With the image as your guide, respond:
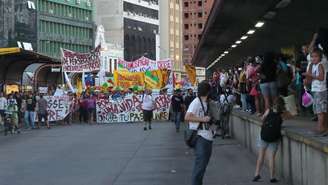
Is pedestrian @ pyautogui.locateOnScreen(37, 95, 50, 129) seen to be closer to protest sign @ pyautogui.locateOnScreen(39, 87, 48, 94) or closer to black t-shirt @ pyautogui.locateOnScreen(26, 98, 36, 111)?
black t-shirt @ pyautogui.locateOnScreen(26, 98, 36, 111)

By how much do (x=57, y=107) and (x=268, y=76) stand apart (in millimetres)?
24224

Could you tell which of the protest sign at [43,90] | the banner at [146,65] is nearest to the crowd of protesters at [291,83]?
the protest sign at [43,90]

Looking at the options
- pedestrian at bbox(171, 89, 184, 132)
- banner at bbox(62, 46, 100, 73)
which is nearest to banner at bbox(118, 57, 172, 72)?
banner at bbox(62, 46, 100, 73)

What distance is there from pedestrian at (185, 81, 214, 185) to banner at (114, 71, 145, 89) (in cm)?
3400

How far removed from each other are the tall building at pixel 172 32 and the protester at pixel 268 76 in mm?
144090

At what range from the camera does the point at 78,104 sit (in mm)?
38062

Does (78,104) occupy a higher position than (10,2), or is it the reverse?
(10,2)

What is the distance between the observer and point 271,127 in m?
11.5

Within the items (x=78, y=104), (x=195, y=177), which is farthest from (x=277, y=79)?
(x=78, y=104)

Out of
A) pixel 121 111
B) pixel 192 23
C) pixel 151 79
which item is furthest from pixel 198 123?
pixel 192 23

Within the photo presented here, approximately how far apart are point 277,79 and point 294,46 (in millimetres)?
16890

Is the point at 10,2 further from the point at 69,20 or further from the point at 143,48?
the point at 143,48

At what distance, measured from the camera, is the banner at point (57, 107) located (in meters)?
36.7

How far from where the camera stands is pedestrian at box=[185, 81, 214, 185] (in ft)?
32.3
